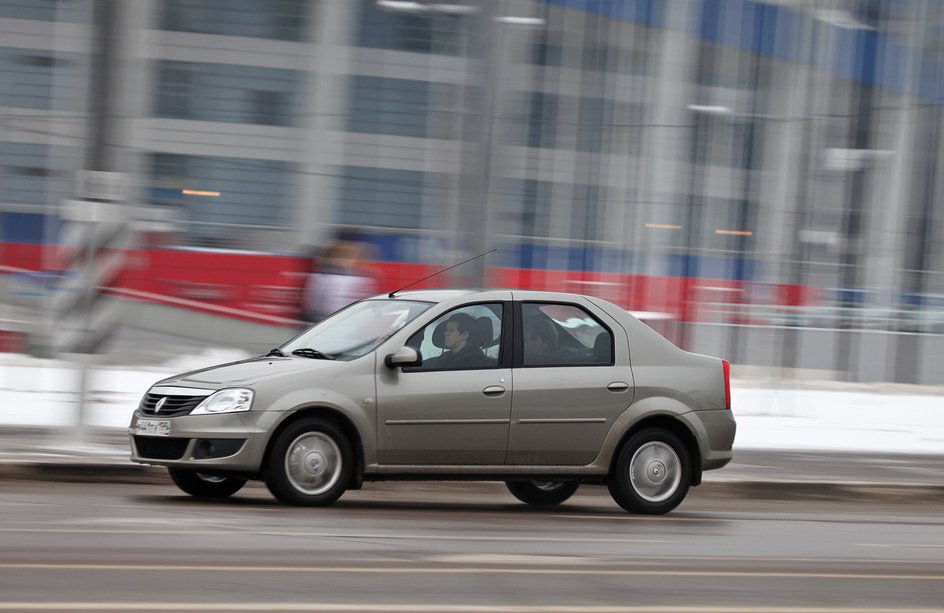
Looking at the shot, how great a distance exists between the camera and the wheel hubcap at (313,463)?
9492 mm

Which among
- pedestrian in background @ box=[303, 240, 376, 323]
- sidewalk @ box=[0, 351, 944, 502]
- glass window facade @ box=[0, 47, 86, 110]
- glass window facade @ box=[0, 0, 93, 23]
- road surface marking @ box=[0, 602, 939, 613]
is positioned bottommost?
sidewalk @ box=[0, 351, 944, 502]

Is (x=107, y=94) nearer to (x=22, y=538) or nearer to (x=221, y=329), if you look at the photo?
(x=22, y=538)

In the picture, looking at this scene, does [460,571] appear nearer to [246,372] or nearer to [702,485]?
[246,372]

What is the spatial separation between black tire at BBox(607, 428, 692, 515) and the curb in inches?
69.0

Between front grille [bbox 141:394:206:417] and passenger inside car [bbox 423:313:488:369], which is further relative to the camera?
passenger inside car [bbox 423:313:488:369]

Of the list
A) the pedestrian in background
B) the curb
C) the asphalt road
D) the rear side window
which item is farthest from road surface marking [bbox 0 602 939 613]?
the pedestrian in background

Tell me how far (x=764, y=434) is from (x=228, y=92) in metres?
7.91

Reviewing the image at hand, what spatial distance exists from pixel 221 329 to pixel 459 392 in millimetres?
9838

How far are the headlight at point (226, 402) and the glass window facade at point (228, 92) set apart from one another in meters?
10.6

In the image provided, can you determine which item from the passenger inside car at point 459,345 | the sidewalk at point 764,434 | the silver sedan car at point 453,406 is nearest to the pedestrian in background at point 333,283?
the sidewalk at point 764,434

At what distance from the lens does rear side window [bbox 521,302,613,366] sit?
10.3 metres

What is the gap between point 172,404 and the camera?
377 inches

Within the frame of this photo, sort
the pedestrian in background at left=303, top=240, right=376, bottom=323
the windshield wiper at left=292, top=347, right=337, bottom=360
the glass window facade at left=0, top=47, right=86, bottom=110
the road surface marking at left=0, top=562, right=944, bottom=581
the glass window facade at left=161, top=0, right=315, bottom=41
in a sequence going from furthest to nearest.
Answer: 1. the glass window facade at left=161, top=0, right=315, bottom=41
2. the glass window facade at left=0, top=47, right=86, bottom=110
3. the pedestrian in background at left=303, top=240, right=376, bottom=323
4. the windshield wiper at left=292, top=347, right=337, bottom=360
5. the road surface marking at left=0, top=562, right=944, bottom=581

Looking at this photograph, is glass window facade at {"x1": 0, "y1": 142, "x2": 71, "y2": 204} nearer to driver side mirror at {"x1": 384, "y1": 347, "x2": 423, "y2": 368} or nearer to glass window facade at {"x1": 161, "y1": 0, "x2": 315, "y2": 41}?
glass window facade at {"x1": 161, "y1": 0, "x2": 315, "y2": 41}
